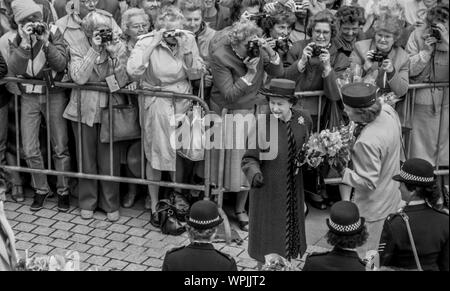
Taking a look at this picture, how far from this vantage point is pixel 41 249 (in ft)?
30.1

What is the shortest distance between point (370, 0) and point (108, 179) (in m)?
3.83

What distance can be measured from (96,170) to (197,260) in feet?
12.6

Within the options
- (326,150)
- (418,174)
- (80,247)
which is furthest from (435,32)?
(80,247)

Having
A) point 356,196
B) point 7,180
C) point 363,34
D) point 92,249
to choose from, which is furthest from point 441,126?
point 7,180

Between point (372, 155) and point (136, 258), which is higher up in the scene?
point (372, 155)

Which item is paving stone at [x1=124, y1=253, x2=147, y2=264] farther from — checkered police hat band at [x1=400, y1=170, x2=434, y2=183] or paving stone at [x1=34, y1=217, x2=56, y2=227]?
checkered police hat band at [x1=400, y1=170, x2=434, y2=183]

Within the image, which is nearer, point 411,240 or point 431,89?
point 411,240

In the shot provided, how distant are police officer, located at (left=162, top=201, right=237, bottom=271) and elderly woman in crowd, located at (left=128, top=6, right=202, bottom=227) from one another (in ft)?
9.43

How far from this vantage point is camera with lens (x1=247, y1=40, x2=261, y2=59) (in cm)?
898

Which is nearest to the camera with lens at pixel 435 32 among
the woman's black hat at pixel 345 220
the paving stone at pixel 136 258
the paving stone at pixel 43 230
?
the woman's black hat at pixel 345 220

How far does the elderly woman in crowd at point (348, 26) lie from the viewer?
971 cm

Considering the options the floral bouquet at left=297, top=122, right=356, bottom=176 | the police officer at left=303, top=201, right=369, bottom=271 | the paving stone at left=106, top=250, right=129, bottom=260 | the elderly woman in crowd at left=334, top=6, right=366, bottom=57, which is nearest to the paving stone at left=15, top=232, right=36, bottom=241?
the paving stone at left=106, top=250, right=129, bottom=260

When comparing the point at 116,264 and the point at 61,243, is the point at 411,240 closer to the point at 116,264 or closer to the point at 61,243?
the point at 116,264

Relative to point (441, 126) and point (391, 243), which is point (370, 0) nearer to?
point (441, 126)
